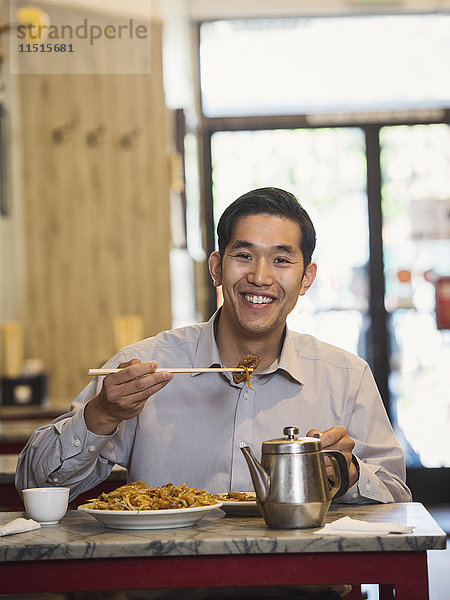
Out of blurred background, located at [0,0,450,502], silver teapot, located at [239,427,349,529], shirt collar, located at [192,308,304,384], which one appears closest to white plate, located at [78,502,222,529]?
silver teapot, located at [239,427,349,529]

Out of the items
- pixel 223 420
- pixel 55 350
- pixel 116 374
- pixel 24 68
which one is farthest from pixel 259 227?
pixel 55 350

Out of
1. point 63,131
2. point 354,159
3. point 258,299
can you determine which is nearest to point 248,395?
point 258,299

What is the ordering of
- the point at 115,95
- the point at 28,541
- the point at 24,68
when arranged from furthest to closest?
the point at 115,95 < the point at 24,68 < the point at 28,541

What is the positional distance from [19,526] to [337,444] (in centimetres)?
63

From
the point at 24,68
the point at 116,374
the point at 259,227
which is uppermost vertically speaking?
the point at 24,68

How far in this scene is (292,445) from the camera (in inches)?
62.1

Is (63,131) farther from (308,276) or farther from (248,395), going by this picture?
(248,395)

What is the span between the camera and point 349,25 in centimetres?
680

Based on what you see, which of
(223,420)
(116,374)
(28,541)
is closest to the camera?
(28,541)

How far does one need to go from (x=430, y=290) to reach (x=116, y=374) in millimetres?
5294

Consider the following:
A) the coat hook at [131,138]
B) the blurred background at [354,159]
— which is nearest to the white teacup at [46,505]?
the coat hook at [131,138]

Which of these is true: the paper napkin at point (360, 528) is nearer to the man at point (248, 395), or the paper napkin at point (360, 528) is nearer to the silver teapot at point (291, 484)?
the silver teapot at point (291, 484)

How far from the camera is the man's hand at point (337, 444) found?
1.73 metres

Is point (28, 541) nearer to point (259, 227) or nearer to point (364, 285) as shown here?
point (259, 227)
